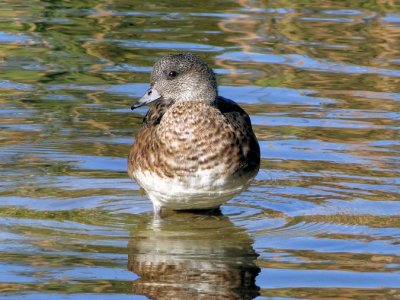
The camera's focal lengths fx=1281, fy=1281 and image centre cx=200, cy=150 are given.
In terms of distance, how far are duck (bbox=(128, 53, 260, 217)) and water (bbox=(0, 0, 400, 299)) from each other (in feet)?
0.76

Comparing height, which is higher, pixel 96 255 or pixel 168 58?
pixel 168 58

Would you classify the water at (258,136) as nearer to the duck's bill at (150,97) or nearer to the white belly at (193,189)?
the white belly at (193,189)

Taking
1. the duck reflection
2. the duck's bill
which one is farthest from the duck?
the duck reflection

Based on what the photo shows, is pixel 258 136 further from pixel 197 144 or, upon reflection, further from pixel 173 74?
pixel 197 144

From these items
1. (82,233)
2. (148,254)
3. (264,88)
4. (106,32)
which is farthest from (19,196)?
(106,32)

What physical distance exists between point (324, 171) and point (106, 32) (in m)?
4.07

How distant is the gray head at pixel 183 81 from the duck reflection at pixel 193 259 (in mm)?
698

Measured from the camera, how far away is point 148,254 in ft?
21.3

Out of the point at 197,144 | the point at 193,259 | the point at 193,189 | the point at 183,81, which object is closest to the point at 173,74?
the point at 183,81

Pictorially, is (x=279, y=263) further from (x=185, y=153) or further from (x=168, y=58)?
(x=168, y=58)

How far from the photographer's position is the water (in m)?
6.11

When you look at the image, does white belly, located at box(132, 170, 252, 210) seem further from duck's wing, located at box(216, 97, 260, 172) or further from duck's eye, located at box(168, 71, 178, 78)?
duck's eye, located at box(168, 71, 178, 78)

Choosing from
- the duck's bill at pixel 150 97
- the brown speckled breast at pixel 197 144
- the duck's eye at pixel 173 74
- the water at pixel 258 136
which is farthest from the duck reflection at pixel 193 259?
the duck's eye at pixel 173 74

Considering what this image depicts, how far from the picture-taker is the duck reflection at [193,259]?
589 centimetres
